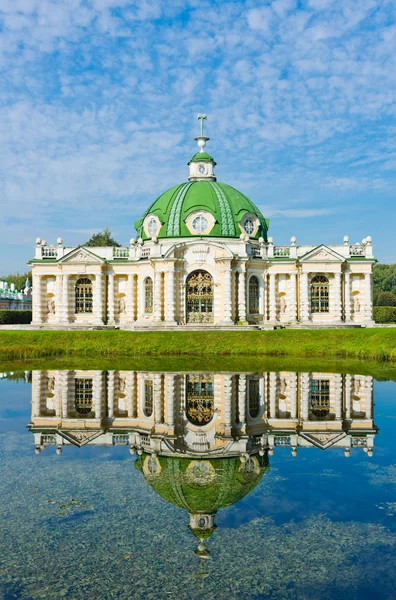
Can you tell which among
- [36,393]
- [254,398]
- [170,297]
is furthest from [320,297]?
[36,393]

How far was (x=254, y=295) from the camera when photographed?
177 ft

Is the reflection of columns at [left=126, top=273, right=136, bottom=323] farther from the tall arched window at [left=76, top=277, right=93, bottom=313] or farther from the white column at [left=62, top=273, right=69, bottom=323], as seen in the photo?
the white column at [left=62, top=273, right=69, bottom=323]

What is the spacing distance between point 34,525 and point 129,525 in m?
1.71

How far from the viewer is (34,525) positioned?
10297 millimetres

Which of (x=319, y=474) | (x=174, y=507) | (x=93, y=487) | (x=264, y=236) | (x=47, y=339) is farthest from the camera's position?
(x=264, y=236)

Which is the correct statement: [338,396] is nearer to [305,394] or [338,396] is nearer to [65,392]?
[305,394]

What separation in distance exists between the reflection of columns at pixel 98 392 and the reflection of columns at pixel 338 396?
26.3 feet

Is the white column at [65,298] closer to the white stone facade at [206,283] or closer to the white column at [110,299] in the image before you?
the white stone facade at [206,283]

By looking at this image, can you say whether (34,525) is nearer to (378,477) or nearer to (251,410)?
(378,477)

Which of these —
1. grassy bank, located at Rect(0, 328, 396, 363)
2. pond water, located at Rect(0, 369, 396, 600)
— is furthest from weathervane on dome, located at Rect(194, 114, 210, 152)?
pond water, located at Rect(0, 369, 396, 600)

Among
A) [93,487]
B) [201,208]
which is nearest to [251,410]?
[93,487]

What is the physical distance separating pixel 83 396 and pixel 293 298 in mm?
34361

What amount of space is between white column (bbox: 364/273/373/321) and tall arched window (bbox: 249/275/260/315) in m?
10.1

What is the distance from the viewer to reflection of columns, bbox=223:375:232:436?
17266 millimetres
